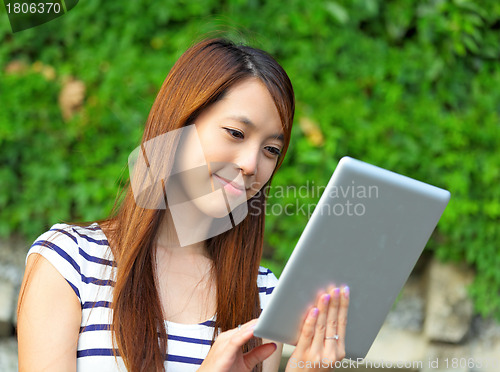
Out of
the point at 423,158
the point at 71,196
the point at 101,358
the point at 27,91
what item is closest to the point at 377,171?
the point at 101,358

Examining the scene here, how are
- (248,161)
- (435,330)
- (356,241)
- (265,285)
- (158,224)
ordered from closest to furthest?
(356,241) → (248,161) → (158,224) → (265,285) → (435,330)

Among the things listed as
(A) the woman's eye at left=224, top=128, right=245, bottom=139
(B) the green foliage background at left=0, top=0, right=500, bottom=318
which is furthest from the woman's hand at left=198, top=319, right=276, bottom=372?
(B) the green foliage background at left=0, top=0, right=500, bottom=318

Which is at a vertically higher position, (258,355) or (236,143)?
(236,143)

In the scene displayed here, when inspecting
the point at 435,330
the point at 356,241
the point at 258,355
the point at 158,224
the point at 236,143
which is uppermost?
the point at 236,143

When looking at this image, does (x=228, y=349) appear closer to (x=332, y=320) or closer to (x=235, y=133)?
(x=332, y=320)

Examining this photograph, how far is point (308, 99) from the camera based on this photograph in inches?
105

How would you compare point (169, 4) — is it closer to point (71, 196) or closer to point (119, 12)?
point (119, 12)

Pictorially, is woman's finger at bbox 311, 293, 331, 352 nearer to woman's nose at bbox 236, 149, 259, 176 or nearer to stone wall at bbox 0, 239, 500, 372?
woman's nose at bbox 236, 149, 259, 176

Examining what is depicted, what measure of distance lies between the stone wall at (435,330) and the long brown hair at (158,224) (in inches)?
42.7

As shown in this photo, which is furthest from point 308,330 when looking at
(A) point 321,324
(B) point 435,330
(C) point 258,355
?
(B) point 435,330

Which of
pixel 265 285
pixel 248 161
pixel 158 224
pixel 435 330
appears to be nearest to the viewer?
pixel 248 161

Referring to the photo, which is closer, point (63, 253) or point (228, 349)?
point (228, 349)

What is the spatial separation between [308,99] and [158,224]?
4.39 feet

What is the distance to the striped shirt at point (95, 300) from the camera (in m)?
1.37
